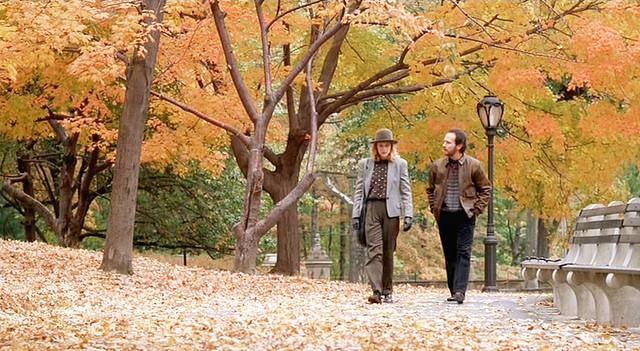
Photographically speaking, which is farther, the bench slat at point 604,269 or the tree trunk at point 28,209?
the tree trunk at point 28,209

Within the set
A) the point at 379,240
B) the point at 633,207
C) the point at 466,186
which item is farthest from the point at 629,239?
the point at 379,240

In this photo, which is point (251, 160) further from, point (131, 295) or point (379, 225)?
point (379, 225)

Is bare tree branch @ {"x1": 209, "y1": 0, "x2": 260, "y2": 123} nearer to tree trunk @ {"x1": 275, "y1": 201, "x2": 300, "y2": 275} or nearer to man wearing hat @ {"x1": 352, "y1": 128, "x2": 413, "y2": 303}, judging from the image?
tree trunk @ {"x1": 275, "y1": 201, "x2": 300, "y2": 275}

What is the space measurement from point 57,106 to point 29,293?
12.2 m

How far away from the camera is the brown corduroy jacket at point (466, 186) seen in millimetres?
11711

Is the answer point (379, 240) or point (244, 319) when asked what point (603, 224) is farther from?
point (244, 319)

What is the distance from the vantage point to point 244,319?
9.45m

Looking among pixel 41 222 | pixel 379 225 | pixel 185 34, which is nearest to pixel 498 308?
pixel 379 225

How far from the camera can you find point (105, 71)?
16.8 metres

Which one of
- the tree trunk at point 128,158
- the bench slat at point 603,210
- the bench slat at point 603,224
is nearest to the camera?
the bench slat at point 603,210

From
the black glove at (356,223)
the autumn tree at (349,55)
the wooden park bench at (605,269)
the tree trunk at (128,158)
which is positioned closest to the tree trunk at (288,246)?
the autumn tree at (349,55)

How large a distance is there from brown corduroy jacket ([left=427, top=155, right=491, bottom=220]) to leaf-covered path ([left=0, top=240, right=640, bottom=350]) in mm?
1057

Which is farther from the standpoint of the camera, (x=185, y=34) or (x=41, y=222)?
(x=41, y=222)

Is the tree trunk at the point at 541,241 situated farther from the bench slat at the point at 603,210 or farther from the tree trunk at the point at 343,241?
the bench slat at the point at 603,210
